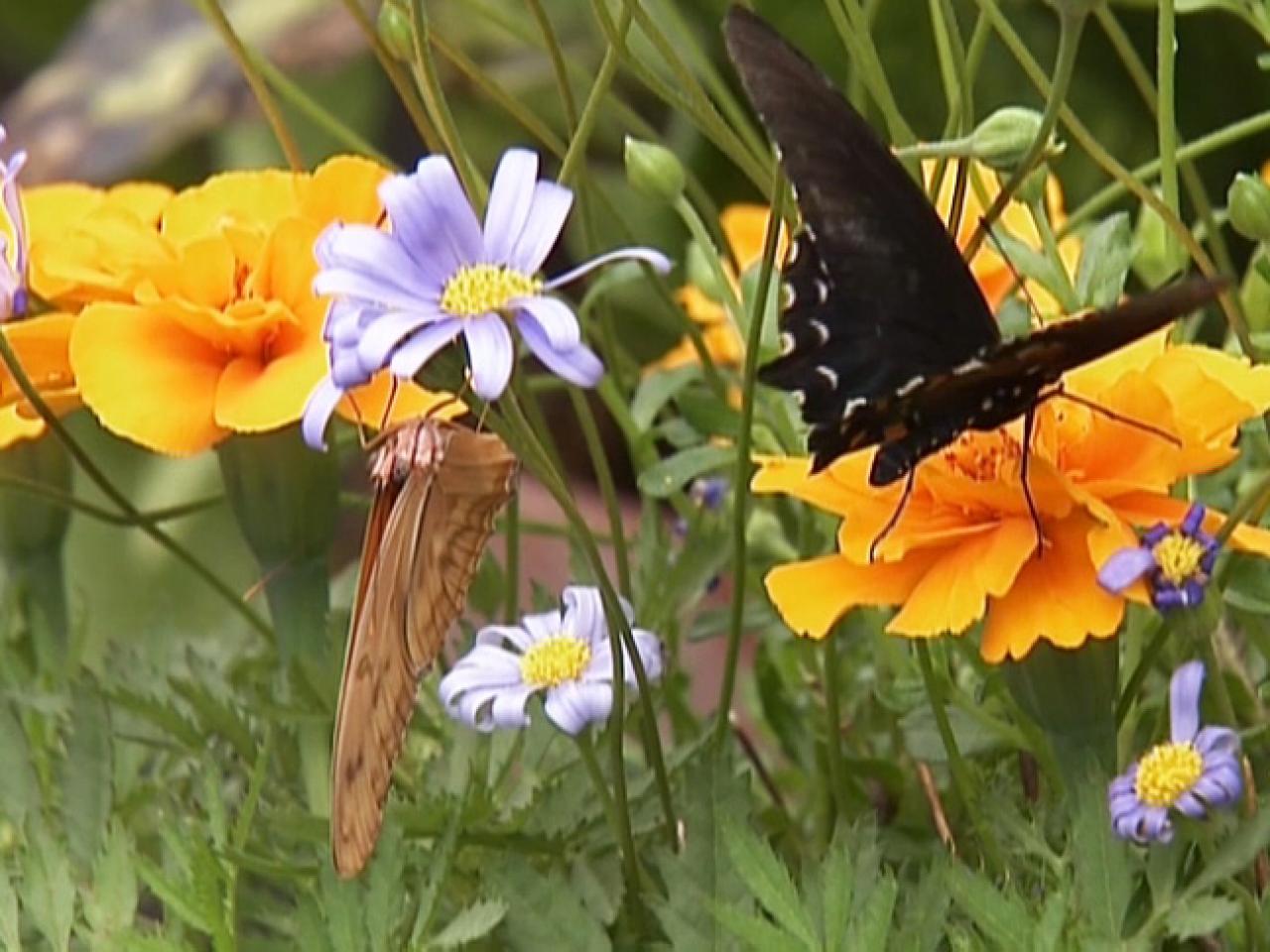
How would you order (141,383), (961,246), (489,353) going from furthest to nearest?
(961,246) → (141,383) → (489,353)

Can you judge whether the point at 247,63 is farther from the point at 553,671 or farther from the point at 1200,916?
the point at 1200,916

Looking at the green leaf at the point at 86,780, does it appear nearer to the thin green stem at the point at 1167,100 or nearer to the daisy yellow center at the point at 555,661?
the daisy yellow center at the point at 555,661

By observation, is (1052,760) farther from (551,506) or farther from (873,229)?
(551,506)

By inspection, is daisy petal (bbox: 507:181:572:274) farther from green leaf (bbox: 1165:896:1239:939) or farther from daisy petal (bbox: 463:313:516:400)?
green leaf (bbox: 1165:896:1239:939)

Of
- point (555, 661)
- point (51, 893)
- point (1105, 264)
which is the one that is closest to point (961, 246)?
point (1105, 264)

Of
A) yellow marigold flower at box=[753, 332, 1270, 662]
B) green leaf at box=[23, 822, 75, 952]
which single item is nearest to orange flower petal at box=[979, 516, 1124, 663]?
yellow marigold flower at box=[753, 332, 1270, 662]

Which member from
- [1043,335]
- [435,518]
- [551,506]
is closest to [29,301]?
→ [435,518]

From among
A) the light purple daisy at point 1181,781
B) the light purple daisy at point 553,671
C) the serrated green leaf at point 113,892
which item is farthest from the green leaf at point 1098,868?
the serrated green leaf at point 113,892
